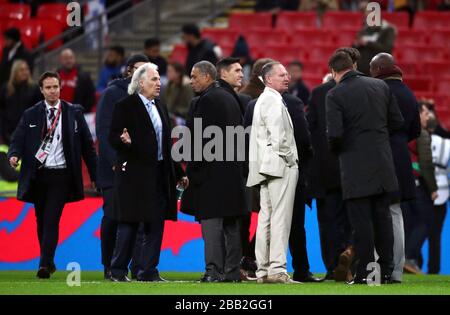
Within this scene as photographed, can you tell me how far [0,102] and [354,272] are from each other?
8.58 m

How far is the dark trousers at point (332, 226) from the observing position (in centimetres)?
1488

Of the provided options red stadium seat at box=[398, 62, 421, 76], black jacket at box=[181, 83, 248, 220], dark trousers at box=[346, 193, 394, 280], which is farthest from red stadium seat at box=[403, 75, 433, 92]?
dark trousers at box=[346, 193, 394, 280]

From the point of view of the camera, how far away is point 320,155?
15.0 m

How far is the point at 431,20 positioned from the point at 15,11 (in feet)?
25.2

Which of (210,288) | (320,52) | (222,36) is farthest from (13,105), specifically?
(210,288)

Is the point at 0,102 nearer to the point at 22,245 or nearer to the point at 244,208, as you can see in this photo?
the point at 22,245

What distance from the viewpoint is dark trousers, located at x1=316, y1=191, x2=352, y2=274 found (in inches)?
586

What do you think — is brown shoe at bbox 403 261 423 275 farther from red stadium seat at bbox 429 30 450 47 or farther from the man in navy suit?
red stadium seat at bbox 429 30 450 47

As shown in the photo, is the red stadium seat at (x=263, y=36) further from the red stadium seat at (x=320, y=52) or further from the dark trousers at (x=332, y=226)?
the dark trousers at (x=332, y=226)

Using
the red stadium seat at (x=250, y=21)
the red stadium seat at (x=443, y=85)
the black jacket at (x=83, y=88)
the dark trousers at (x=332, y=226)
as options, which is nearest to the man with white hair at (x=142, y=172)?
the dark trousers at (x=332, y=226)

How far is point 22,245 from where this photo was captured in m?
17.7

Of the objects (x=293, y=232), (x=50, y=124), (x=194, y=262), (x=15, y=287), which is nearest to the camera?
(x=15, y=287)

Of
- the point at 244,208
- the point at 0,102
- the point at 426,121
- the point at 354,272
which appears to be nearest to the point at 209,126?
the point at 244,208

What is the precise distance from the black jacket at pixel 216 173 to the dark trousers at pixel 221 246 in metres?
0.13
